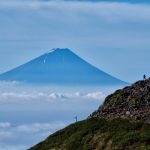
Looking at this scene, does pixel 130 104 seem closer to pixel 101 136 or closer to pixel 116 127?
pixel 116 127

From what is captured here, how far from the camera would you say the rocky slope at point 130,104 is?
251 ft

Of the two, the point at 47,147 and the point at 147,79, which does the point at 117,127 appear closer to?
the point at 47,147

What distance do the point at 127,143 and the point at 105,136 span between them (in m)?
4.04

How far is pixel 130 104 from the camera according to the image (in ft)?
263

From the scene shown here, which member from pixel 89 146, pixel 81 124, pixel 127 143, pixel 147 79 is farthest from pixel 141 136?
pixel 147 79

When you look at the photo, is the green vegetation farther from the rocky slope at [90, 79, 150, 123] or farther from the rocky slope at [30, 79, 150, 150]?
the rocky slope at [90, 79, 150, 123]

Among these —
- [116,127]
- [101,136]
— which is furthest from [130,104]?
[101,136]

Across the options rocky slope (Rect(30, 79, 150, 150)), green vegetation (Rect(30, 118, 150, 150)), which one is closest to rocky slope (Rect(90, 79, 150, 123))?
rocky slope (Rect(30, 79, 150, 150))

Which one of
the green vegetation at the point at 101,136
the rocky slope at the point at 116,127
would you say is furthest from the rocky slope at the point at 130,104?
the green vegetation at the point at 101,136

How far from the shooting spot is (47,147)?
260ft

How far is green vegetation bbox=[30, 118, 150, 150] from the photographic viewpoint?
69.0m

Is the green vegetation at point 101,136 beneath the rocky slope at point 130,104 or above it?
beneath

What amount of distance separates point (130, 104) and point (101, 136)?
813 centimetres

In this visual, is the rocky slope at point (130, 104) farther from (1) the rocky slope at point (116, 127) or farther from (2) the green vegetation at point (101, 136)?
(2) the green vegetation at point (101, 136)
